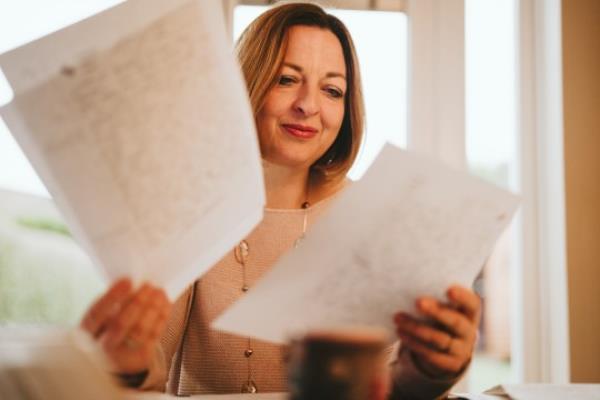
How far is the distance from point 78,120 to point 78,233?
11 cm

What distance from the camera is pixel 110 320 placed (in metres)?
0.59

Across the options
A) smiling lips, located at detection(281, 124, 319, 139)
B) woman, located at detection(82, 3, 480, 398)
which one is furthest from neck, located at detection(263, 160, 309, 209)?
smiling lips, located at detection(281, 124, 319, 139)

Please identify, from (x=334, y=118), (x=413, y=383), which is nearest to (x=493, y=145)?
(x=334, y=118)

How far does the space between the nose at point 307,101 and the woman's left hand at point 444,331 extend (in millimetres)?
573

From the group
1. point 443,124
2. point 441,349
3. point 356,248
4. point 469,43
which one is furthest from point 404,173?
point 469,43

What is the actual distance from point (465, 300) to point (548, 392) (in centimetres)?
28

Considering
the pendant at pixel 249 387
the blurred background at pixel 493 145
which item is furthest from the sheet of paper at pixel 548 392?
the blurred background at pixel 493 145

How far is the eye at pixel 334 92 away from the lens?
3.95 feet

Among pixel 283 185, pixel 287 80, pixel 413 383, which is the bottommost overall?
pixel 413 383

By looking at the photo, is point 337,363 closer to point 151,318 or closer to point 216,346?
point 151,318

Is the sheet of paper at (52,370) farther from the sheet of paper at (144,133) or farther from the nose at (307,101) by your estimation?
the nose at (307,101)

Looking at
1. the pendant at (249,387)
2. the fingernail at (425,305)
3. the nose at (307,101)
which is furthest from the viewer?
the nose at (307,101)

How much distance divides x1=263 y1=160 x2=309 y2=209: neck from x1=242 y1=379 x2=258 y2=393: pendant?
1.28ft

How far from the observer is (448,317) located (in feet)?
2.20
